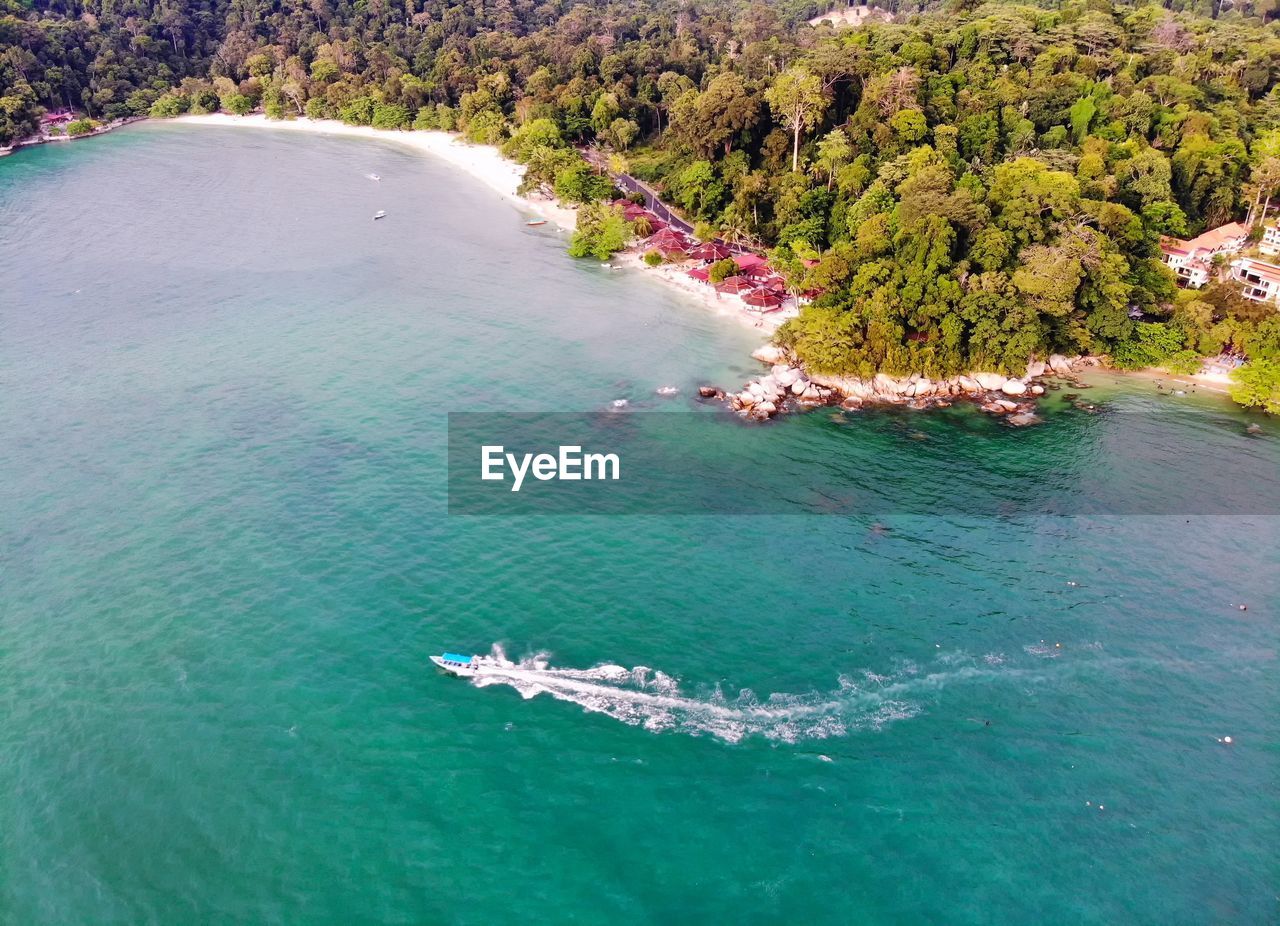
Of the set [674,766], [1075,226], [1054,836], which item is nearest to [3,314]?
[674,766]

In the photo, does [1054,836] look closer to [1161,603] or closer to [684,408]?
[1161,603]

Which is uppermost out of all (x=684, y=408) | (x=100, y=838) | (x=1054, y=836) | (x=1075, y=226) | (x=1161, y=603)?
(x=1075, y=226)

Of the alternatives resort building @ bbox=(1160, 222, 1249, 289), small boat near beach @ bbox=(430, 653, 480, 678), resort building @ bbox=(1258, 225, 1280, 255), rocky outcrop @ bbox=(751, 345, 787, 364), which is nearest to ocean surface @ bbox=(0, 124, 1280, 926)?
small boat near beach @ bbox=(430, 653, 480, 678)

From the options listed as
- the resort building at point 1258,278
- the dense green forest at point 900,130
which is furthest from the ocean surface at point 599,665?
the resort building at point 1258,278

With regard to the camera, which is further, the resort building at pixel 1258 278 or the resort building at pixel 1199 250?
the resort building at pixel 1199 250

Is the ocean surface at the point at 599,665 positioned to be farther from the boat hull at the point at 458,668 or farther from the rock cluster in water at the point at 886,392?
the rock cluster in water at the point at 886,392

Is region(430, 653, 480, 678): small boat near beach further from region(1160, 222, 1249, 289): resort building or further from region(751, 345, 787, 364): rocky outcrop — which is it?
region(1160, 222, 1249, 289): resort building
